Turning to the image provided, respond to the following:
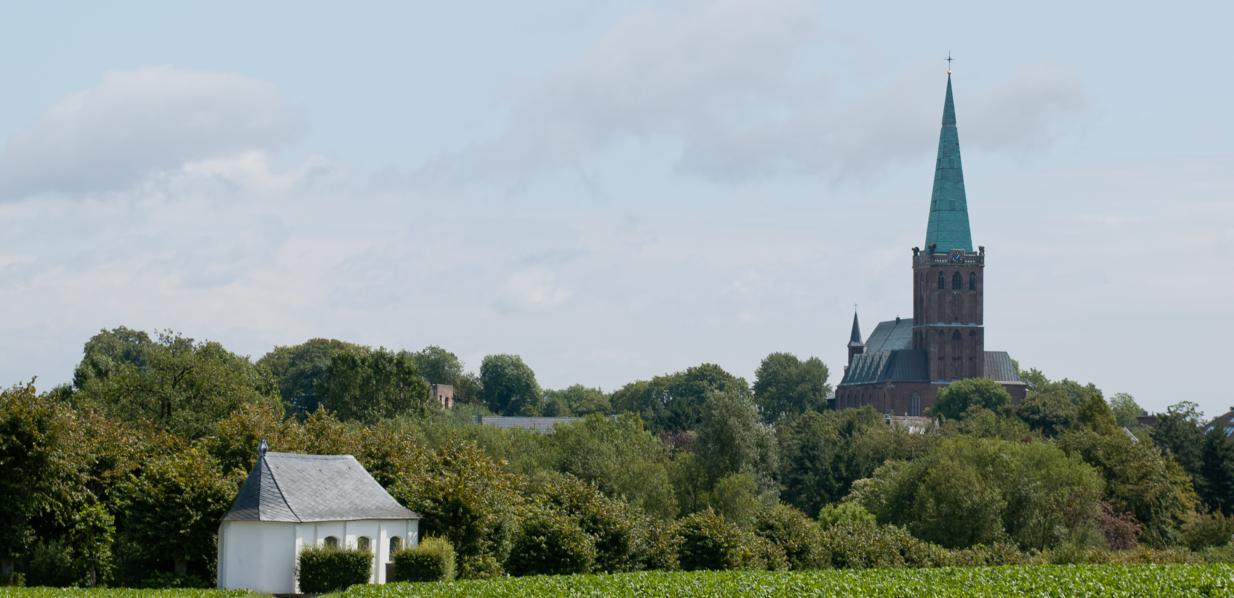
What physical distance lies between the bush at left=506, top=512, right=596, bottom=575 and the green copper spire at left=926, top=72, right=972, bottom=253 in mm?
129558

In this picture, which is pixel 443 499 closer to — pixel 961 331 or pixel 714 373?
pixel 714 373

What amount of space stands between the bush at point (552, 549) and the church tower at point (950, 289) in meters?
132

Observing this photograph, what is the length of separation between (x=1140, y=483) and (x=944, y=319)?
9875 centimetres

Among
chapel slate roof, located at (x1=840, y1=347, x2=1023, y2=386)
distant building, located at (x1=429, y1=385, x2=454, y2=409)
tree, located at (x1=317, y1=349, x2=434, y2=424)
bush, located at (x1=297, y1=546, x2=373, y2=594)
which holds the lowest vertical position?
bush, located at (x1=297, y1=546, x2=373, y2=594)

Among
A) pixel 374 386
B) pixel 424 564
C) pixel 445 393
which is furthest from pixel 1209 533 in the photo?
pixel 445 393

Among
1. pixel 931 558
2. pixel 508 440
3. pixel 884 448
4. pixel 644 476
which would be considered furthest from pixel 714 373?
pixel 931 558

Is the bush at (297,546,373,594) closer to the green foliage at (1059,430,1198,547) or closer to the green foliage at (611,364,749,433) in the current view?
the green foliage at (1059,430,1198,547)

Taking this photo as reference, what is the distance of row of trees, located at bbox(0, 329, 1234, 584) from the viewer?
53.9m

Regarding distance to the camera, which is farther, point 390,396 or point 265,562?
point 390,396

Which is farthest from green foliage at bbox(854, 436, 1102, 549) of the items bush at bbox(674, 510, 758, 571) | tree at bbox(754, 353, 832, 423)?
tree at bbox(754, 353, 832, 423)

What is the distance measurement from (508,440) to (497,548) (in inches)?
1423

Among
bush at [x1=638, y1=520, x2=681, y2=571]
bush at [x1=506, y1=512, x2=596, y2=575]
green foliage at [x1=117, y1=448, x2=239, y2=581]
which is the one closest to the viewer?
green foliage at [x1=117, y1=448, x2=239, y2=581]

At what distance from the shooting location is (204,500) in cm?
5450

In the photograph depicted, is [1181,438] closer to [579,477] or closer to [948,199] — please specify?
[579,477]
